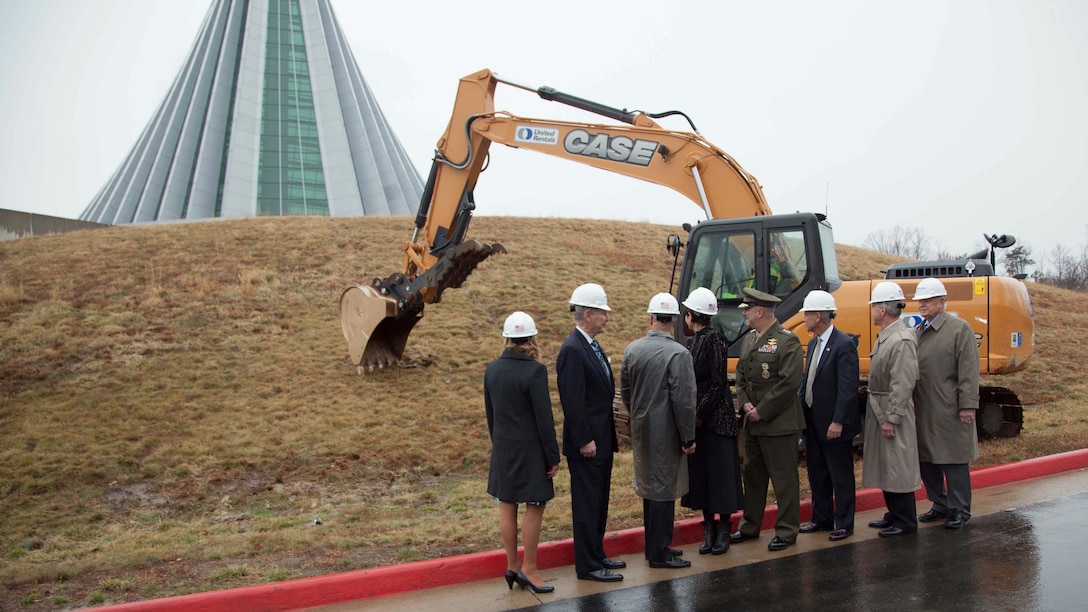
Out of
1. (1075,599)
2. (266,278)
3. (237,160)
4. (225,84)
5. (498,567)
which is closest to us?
(1075,599)

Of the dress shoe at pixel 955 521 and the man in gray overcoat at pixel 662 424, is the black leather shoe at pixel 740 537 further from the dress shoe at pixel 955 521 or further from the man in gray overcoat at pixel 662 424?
the dress shoe at pixel 955 521

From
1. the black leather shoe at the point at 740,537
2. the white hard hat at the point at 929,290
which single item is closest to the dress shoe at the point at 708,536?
the black leather shoe at the point at 740,537

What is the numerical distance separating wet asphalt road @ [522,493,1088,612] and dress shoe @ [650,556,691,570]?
219mm

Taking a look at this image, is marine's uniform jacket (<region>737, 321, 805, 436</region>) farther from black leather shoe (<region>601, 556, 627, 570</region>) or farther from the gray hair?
black leather shoe (<region>601, 556, 627, 570</region>)

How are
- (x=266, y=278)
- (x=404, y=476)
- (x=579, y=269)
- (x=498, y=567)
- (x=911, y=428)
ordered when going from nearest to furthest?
(x=498, y=567) < (x=911, y=428) < (x=404, y=476) < (x=266, y=278) < (x=579, y=269)

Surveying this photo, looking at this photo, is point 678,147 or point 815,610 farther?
point 678,147

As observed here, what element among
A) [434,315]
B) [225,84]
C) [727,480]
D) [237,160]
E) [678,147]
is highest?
[225,84]

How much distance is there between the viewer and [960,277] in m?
9.84

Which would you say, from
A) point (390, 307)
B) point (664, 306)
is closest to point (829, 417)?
point (664, 306)

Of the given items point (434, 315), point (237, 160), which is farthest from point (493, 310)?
point (237, 160)

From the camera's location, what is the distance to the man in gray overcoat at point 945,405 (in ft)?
22.2

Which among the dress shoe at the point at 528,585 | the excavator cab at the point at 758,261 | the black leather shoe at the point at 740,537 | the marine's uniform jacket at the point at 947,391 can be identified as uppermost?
the excavator cab at the point at 758,261

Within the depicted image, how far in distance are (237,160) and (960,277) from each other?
158 feet

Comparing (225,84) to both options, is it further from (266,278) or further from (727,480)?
(727,480)
